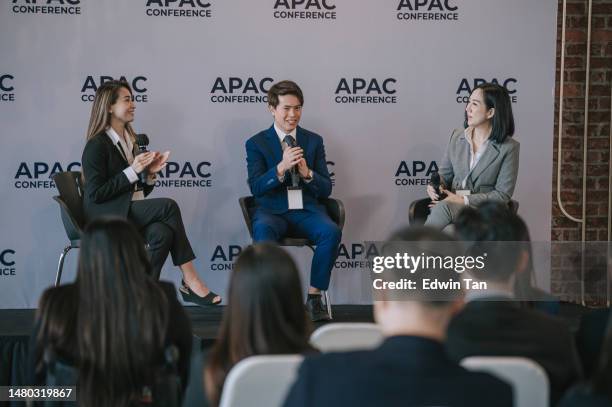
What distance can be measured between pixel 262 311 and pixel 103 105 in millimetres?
3123

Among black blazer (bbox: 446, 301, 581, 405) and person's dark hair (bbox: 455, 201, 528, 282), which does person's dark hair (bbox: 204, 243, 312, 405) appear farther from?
person's dark hair (bbox: 455, 201, 528, 282)

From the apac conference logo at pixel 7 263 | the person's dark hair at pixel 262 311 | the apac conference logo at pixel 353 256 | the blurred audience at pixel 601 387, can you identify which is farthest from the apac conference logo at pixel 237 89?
the blurred audience at pixel 601 387

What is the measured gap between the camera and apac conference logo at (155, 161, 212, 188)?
5.43m

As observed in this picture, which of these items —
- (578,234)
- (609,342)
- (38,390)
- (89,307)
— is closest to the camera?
(609,342)

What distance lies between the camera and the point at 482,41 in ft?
18.3

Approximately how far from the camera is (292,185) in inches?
190

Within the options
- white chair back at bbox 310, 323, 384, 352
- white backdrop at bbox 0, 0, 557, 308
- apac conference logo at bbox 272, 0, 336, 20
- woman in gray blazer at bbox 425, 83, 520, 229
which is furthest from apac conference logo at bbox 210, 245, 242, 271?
white chair back at bbox 310, 323, 384, 352

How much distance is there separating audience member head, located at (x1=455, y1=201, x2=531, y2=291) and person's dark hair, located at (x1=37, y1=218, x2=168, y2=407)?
90 centimetres

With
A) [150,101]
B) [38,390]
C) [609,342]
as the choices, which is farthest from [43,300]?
[150,101]

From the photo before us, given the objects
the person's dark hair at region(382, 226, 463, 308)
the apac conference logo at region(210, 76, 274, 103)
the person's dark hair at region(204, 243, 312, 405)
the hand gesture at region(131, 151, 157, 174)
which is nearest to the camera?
the person's dark hair at region(382, 226, 463, 308)

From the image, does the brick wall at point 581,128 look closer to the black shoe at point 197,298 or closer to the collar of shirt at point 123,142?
the black shoe at point 197,298

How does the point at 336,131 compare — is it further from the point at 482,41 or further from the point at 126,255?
the point at 126,255

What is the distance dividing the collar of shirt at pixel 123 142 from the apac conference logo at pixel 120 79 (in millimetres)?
615

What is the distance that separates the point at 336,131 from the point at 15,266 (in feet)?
7.31
